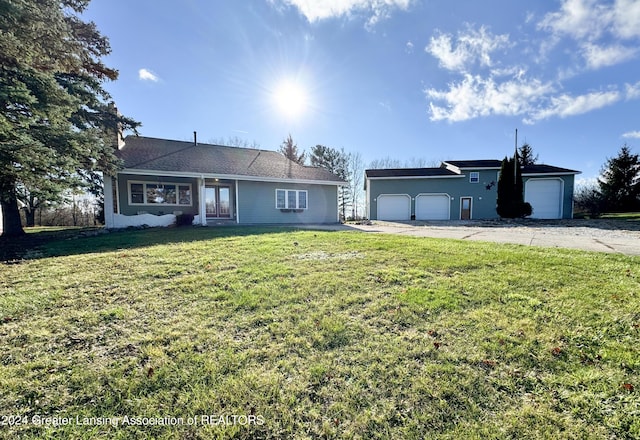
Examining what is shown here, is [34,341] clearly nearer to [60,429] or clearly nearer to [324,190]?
[60,429]

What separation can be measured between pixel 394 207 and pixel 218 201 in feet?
43.3

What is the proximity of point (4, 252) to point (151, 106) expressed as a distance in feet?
A: 35.7

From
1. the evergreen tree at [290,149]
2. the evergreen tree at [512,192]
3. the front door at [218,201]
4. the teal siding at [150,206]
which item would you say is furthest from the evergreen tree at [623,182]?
the teal siding at [150,206]

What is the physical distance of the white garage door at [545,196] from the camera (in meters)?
20.2

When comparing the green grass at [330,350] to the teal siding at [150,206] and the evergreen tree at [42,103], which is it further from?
the teal siding at [150,206]

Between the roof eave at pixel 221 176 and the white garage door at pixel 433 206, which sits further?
the white garage door at pixel 433 206

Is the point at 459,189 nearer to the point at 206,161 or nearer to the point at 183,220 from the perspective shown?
the point at 206,161

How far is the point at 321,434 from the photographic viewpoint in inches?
63.4

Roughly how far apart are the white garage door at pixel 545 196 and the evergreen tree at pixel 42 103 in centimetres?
2641

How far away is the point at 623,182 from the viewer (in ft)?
75.8

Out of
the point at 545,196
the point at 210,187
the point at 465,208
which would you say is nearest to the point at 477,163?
the point at 465,208

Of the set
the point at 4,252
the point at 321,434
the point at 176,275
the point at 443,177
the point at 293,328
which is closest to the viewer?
the point at 321,434

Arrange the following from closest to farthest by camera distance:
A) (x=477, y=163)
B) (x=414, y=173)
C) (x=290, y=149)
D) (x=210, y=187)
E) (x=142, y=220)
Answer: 1. (x=142, y=220)
2. (x=210, y=187)
3. (x=414, y=173)
4. (x=477, y=163)
5. (x=290, y=149)

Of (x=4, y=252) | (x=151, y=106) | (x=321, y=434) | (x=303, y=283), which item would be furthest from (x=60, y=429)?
(x=151, y=106)
